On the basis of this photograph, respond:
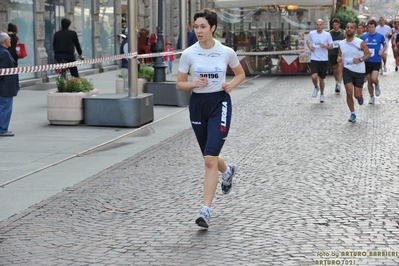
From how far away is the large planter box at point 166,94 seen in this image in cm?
1859

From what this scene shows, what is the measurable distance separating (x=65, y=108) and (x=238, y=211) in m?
7.45

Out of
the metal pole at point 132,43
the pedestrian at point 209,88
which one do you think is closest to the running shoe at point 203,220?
the pedestrian at point 209,88

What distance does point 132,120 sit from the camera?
14.6m

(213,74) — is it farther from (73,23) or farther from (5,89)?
(73,23)

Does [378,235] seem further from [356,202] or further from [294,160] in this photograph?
[294,160]

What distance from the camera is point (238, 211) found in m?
7.74

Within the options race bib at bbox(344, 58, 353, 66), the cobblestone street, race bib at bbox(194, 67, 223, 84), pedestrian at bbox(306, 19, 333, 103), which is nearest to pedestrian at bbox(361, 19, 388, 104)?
pedestrian at bbox(306, 19, 333, 103)

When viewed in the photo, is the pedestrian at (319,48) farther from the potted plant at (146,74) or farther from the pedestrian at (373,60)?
the potted plant at (146,74)

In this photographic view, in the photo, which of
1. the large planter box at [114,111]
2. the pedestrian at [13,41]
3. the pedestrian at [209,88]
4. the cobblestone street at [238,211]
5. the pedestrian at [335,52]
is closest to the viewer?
the cobblestone street at [238,211]

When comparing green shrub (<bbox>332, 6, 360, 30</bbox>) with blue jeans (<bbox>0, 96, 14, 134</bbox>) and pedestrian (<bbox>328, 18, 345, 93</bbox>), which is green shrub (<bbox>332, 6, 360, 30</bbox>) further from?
blue jeans (<bbox>0, 96, 14, 134</bbox>)

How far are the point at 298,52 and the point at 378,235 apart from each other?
75.4ft

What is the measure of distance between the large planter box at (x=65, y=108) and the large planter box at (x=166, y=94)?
4076 millimetres

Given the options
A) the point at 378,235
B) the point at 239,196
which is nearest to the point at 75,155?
the point at 239,196

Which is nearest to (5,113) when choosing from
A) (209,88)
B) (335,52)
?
(209,88)
